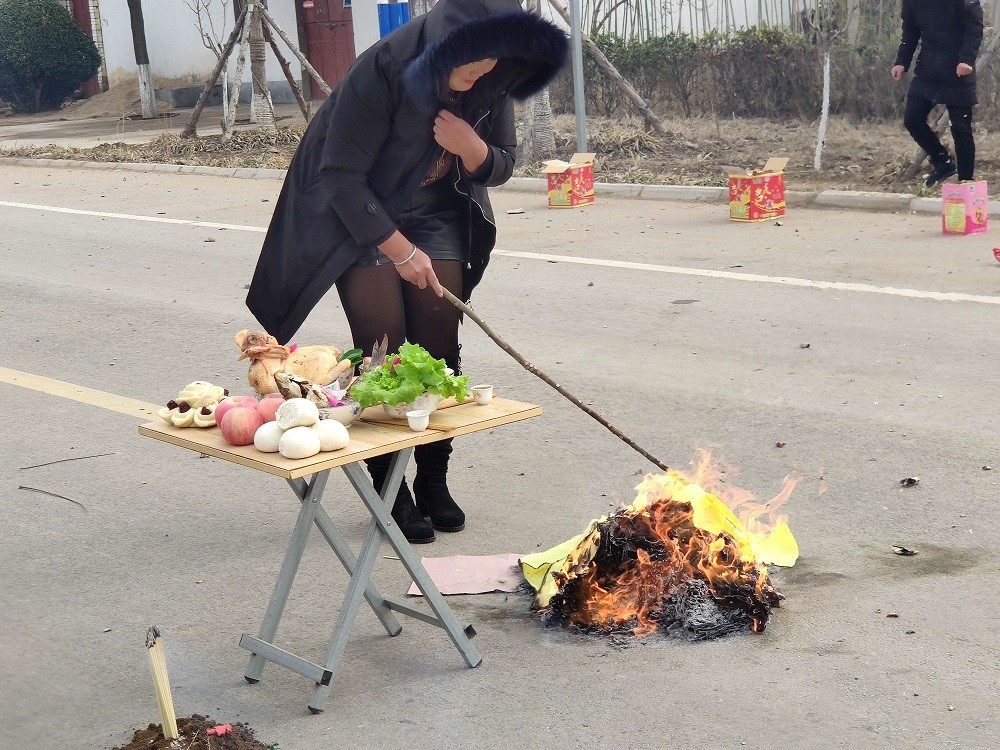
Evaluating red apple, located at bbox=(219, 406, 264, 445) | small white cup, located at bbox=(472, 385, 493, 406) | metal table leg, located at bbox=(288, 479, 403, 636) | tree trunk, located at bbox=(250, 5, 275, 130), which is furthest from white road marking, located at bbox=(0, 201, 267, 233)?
red apple, located at bbox=(219, 406, 264, 445)

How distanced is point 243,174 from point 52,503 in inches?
431

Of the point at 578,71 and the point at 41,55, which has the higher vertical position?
the point at 41,55

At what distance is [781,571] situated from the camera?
4.32m

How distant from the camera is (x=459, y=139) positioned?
4133 mm

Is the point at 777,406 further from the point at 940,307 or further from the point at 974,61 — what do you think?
the point at 974,61

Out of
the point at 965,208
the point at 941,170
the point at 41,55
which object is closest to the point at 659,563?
the point at 965,208

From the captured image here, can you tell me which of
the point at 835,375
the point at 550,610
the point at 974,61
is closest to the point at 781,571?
the point at 550,610

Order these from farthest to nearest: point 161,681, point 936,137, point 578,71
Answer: point 578,71, point 936,137, point 161,681

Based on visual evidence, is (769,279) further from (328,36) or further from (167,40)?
(167,40)

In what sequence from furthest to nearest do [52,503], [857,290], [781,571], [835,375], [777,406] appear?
[857,290] → [835,375] → [777,406] → [52,503] → [781,571]

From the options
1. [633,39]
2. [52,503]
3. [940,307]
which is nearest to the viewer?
[52,503]

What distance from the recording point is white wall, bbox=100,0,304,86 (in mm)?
26469

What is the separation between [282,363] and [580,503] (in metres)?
1.66

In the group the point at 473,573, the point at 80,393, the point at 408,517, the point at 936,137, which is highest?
the point at 936,137
